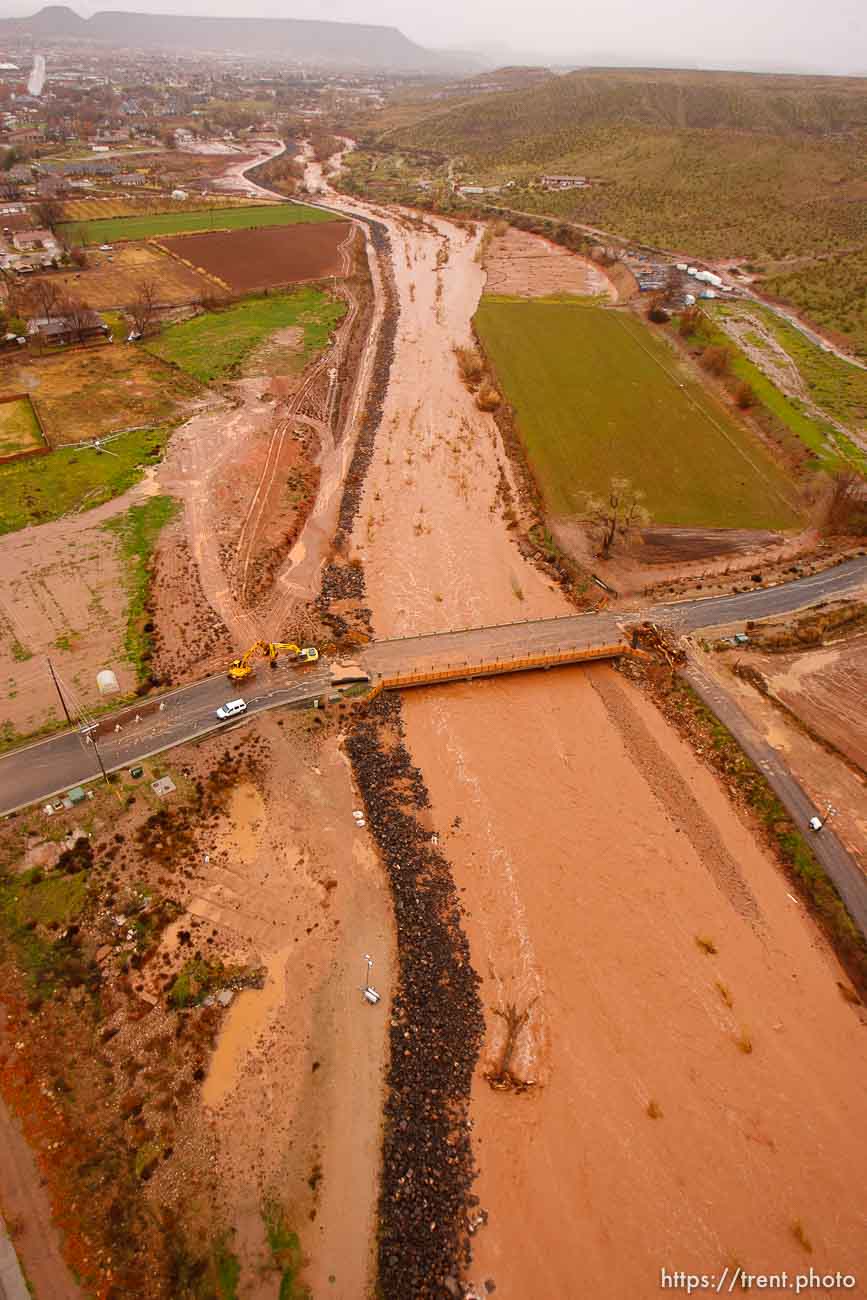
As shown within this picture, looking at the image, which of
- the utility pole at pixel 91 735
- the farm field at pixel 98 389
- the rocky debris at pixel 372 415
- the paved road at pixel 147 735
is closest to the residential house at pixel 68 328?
the farm field at pixel 98 389

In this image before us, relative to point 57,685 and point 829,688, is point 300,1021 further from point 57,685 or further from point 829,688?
point 829,688

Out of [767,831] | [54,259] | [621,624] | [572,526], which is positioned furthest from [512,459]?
[54,259]

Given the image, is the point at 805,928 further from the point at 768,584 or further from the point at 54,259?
the point at 54,259

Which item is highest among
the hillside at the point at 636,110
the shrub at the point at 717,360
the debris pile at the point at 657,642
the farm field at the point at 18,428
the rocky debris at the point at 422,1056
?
the hillside at the point at 636,110

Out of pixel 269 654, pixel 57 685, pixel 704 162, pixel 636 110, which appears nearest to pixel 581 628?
pixel 269 654

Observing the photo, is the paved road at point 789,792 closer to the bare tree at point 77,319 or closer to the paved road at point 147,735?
the paved road at point 147,735

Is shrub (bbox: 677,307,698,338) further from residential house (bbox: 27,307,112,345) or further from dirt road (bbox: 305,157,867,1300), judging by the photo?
residential house (bbox: 27,307,112,345)
